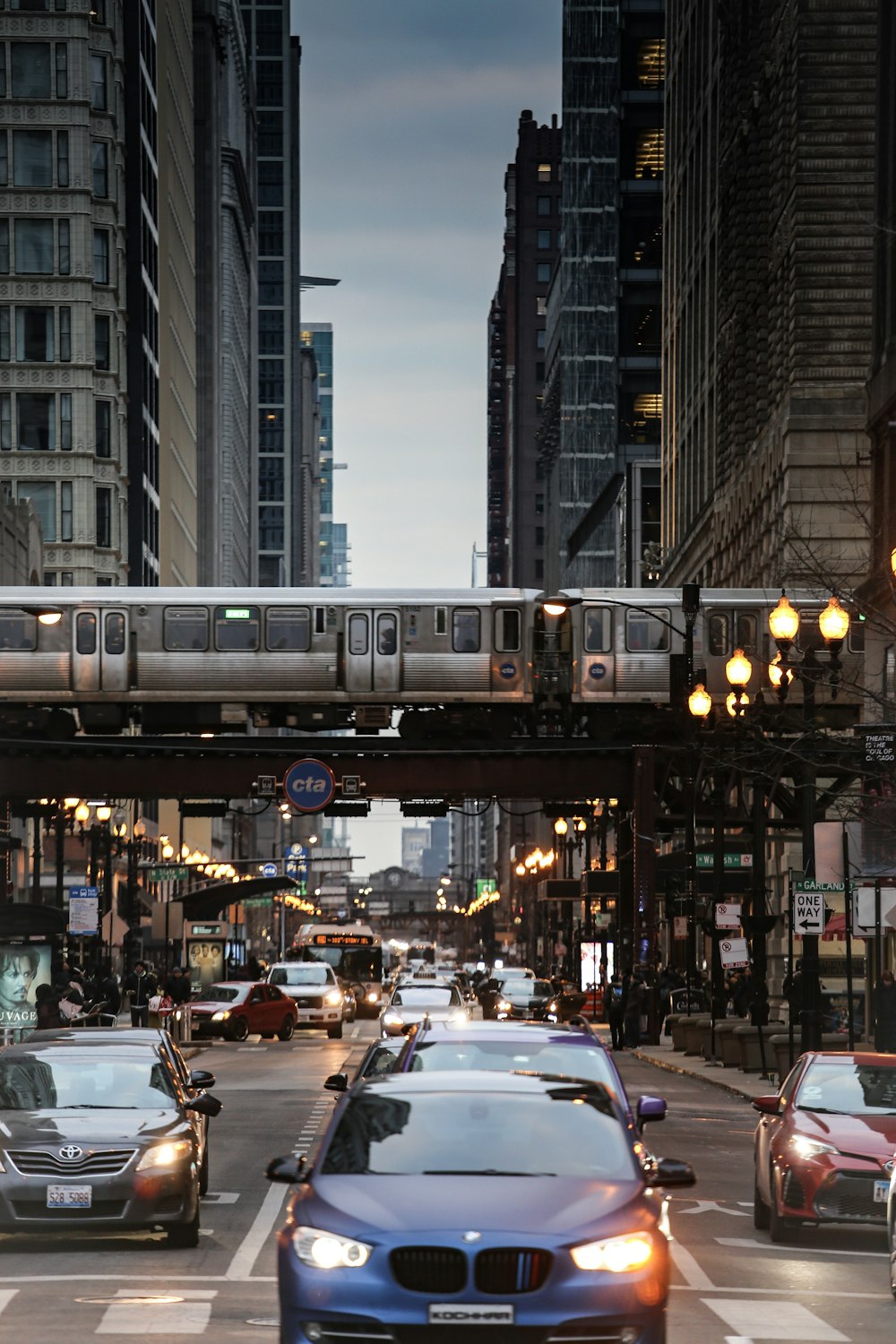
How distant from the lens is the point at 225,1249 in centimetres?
1520

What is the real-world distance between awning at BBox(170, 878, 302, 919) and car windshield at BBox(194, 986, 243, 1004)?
15950 millimetres

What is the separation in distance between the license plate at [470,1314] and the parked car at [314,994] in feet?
163

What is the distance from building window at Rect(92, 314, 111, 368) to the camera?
11025cm

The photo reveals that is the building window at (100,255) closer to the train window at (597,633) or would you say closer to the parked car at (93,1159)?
the train window at (597,633)

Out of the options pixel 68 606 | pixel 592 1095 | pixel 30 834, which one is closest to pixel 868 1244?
pixel 592 1095

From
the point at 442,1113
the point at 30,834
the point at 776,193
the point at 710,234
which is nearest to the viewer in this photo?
the point at 442,1113

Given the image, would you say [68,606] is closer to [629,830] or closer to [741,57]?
[629,830]

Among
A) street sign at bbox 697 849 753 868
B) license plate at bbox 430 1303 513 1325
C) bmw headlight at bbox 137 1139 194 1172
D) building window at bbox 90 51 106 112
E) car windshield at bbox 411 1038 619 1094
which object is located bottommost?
bmw headlight at bbox 137 1139 194 1172

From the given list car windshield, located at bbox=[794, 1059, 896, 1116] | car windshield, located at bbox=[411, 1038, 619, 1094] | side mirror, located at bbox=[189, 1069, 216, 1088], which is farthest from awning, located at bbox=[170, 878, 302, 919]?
car windshield, located at bbox=[411, 1038, 619, 1094]

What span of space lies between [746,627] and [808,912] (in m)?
22.7

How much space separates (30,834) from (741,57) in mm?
41707

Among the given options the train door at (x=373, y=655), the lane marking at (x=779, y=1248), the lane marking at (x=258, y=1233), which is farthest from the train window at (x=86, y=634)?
the lane marking at (x=779, y=1248)

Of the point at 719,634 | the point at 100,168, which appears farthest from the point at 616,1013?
the point at 100,168

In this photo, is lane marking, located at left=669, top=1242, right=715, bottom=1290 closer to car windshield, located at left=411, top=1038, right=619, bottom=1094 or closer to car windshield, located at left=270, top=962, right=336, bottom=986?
car windshield, located at left=411, top=1038, right=619, bottom=1094
